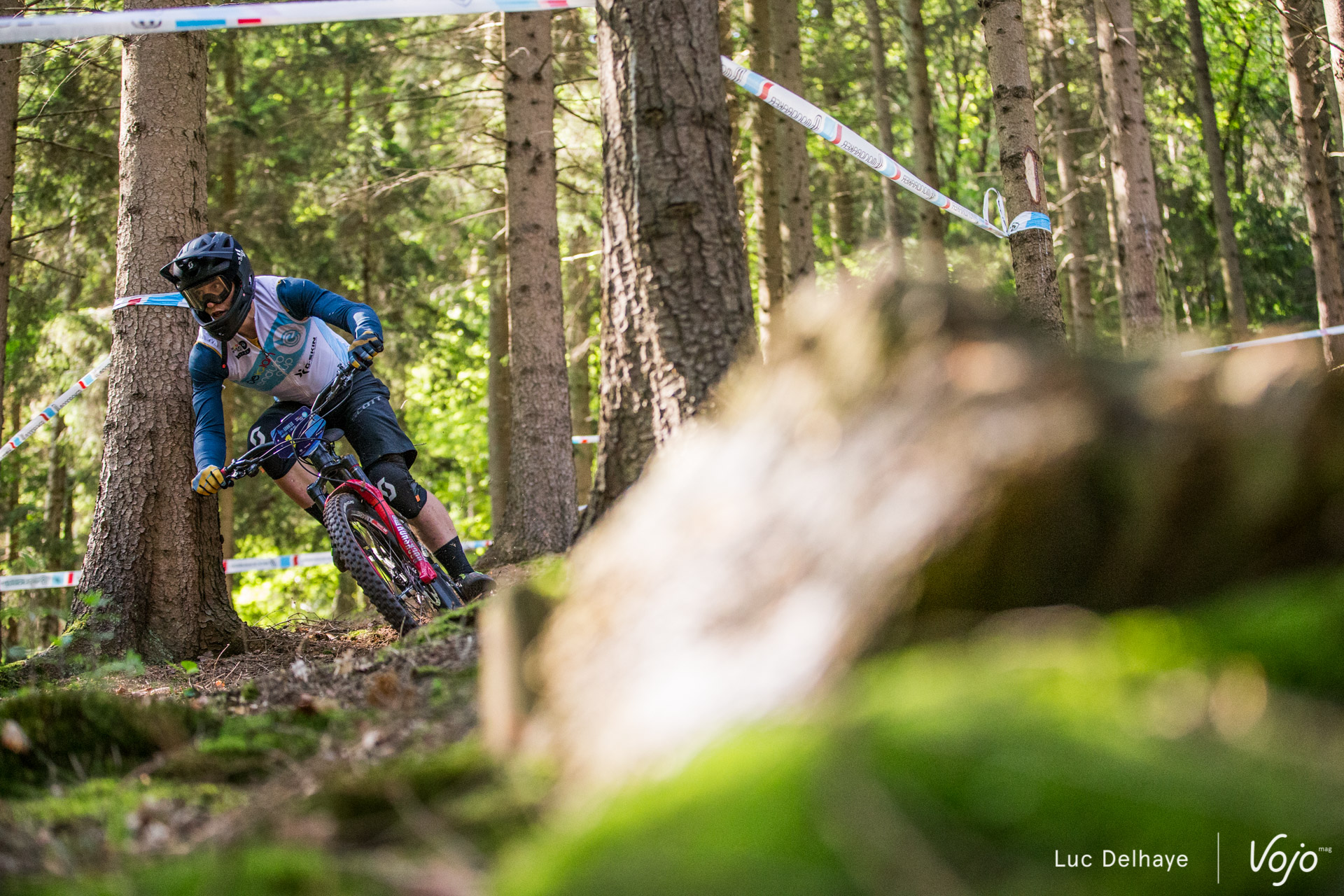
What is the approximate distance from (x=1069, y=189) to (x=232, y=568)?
13.9 meters

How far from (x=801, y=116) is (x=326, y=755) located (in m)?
6.12

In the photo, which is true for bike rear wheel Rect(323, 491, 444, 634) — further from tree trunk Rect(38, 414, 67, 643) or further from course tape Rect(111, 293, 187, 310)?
tree trunk Rect(38, 414, 67, 643)

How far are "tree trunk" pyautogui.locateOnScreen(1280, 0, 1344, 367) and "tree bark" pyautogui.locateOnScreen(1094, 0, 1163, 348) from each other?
67.5 inches

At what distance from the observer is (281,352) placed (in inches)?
225

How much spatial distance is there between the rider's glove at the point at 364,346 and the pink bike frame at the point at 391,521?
0.63 metres

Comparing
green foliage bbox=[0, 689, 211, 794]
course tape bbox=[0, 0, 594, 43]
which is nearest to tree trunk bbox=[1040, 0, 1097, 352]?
course tape bbox=[0, 0, 594, 43]

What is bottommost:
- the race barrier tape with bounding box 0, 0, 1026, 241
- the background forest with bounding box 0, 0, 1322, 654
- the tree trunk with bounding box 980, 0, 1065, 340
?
the tree trunk with bounding box 980, 0, 1065, 340

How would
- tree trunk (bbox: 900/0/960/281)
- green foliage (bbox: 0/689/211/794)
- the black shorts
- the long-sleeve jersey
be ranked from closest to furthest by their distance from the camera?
green foliage (bbox: 0/689/211/794) < the long-sleeve jersey < the black shorts < tree trunk (bbox: 900/0/960/281)

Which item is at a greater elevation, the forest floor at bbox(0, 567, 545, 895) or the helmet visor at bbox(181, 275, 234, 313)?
the helmet visor at bbox(181, 275, 234, 313)

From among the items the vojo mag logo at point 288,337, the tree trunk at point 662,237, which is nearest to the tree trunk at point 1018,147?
the tree trunk at point 662,237

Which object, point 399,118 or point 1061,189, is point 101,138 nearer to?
point 399,118

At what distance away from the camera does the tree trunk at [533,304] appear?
958cm

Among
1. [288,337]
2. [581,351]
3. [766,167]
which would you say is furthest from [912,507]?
[581,351]

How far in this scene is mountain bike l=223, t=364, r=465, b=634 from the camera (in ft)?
17.4
